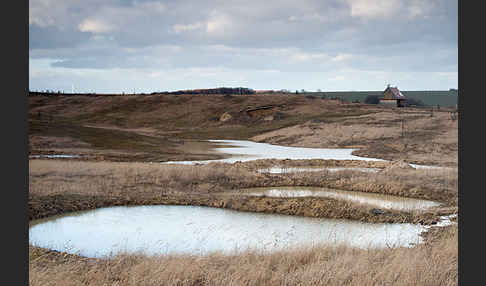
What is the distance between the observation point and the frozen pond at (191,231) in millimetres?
13484

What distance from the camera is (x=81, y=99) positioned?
121750 mm

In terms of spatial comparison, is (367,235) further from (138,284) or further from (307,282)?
(138,284)

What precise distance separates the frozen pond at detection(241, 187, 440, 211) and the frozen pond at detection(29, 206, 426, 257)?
11.8 ft

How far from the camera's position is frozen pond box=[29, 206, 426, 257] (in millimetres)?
13484

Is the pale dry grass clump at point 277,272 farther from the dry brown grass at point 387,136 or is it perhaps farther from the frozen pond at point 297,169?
the dry brown grass at point 387,136

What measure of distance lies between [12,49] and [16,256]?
6.05 feet

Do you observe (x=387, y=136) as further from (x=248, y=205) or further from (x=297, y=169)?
(x=248, y=205)

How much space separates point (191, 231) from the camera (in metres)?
15.8

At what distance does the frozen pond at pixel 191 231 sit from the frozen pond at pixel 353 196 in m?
3.59

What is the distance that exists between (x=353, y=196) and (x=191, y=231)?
10.3 meters

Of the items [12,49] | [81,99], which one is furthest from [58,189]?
[81,99]

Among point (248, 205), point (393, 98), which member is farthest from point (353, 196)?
point (393, 98)

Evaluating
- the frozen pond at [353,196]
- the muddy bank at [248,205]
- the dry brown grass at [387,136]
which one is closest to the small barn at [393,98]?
the dry brown grass at [387,136]
